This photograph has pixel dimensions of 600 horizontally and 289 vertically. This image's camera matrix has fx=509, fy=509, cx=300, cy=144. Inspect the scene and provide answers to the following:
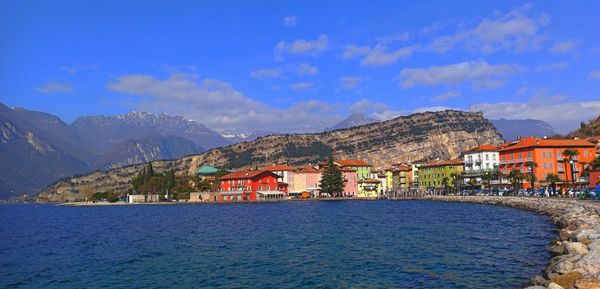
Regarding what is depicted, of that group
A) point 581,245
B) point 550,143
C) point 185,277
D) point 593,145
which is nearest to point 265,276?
point 185,277

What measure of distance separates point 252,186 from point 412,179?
193 ft

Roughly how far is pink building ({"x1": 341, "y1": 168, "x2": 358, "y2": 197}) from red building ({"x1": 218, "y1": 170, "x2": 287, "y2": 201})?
19284 mm

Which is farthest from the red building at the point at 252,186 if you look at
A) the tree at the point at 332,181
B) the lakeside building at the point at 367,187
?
the lakeside building at the point at 367,187

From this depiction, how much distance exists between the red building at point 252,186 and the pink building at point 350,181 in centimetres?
1928

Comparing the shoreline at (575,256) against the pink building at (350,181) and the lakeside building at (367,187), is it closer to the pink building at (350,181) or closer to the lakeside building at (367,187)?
the pink building at (350,181)

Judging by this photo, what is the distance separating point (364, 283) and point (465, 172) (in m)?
120

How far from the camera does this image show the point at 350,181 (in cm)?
16150

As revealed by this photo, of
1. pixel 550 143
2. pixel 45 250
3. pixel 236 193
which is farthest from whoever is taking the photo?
pixel 236 193

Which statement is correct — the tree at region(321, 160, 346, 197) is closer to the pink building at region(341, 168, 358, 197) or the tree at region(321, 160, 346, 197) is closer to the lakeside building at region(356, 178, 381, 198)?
the pink building at region(341, 168, 358, 197)

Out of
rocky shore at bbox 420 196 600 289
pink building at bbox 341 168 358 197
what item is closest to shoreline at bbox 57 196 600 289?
rocky shore at bbox 420 196 600 289

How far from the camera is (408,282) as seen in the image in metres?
24.4

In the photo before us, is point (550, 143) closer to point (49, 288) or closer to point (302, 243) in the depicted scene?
point (302, 243)

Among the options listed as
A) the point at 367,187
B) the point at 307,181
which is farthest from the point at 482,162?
the point at 307,181

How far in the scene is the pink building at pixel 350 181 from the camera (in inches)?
6280
